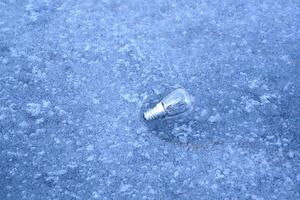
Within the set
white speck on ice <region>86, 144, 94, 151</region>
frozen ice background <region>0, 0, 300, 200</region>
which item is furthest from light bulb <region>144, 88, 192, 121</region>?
white speck on ice <region>86, 144, 94, 151</region>

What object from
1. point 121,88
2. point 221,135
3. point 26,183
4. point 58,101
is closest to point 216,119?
point 221,135

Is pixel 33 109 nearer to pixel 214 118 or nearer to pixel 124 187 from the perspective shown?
pixel 124 187

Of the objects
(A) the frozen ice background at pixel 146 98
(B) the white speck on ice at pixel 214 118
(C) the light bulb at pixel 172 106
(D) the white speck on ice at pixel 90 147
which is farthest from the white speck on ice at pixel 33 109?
(B) the white speck on ice at pixel 214 118

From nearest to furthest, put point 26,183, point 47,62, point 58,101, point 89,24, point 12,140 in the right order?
point 26,183 < point 12,140 < point 58,101 < point 47,62 < point 89,24

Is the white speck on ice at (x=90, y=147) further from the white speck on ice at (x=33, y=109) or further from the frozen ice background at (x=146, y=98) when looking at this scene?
the white speck on ice at (x=33, y=109)

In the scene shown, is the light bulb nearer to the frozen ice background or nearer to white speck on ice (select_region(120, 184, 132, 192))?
the frozen ice background

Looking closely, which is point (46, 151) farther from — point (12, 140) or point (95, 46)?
point (95, 46)
